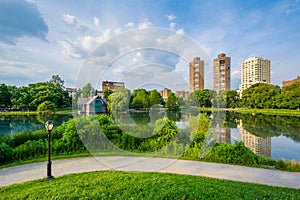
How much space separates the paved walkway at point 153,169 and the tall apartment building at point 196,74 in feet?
8.30

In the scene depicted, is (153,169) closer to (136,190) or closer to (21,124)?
(136,190)

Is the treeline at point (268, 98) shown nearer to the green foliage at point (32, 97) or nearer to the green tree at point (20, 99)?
the green foliage at point (32, 97)

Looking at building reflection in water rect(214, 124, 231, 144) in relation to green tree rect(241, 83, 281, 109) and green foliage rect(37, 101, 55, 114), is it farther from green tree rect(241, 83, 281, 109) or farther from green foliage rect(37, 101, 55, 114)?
green tree rect(241, 83, 281, 109)

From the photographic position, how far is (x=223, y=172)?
517cm

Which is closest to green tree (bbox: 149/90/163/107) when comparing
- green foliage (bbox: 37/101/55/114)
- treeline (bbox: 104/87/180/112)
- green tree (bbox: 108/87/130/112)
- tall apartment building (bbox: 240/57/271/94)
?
treeline (bbox: 104/87/180/112)

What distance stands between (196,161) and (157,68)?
3582 mm

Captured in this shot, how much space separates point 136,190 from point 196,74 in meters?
3.35

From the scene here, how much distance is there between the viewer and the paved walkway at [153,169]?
185 inches

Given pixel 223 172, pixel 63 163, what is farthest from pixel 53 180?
pixel 223 172

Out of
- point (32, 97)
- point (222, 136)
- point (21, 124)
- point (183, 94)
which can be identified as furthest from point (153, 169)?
point (32, 97)

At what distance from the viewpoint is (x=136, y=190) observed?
3.39 metres

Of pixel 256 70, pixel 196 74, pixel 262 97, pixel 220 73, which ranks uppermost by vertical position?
pixel 256 70

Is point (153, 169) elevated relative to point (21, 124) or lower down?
elevated

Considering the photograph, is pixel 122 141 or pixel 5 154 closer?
pixel 5 154
